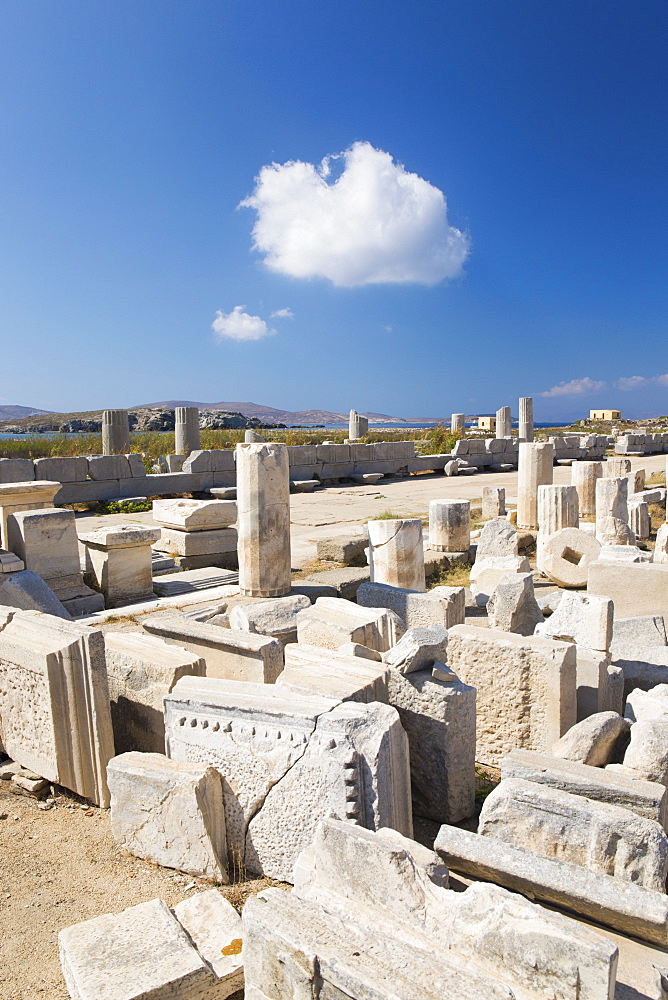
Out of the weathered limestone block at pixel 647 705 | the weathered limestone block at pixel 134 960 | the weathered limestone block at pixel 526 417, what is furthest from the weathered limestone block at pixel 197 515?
the weathered limestone block at pixel 526 417

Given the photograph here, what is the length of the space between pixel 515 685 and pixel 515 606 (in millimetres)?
1803

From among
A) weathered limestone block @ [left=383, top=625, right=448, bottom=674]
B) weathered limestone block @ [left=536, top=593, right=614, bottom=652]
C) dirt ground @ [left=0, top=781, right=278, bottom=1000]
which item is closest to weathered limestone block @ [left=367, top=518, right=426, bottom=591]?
weathered limestone block @ [left=536, top=593, right=614, bottom=652]

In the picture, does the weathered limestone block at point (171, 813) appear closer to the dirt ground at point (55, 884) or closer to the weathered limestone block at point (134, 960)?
the dirt ground at point (55, 884)

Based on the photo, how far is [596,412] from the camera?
62.0 metres

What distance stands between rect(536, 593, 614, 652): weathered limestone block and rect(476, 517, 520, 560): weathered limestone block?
376 centimetres

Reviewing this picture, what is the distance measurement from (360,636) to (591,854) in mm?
2085

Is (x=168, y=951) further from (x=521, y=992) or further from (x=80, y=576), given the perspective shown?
(x=80, y=576)

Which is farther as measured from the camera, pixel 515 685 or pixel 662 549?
pixel 662 549

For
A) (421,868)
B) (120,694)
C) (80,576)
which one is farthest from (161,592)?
(421,868)

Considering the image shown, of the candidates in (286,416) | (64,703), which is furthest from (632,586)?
(286,416)

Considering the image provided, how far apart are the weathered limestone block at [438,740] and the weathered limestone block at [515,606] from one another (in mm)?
2333

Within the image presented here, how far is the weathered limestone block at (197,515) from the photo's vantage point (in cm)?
910

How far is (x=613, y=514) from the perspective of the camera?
32.6 feet

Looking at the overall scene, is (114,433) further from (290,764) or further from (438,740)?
(290,764)
